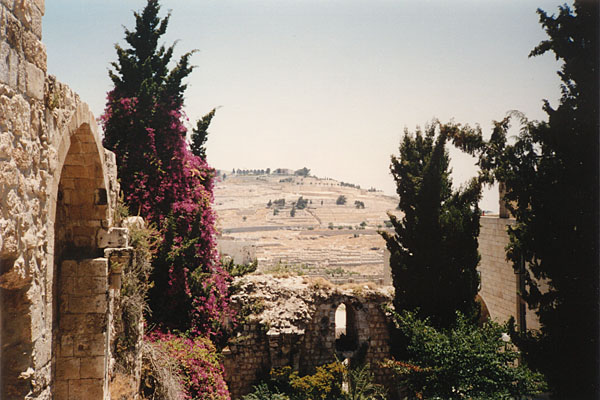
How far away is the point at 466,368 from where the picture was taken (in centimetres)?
843

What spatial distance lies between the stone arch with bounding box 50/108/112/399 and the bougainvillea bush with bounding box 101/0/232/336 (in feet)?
14.0

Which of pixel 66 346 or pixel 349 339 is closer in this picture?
pixel 66 346

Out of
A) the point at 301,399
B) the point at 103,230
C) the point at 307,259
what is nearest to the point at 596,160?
the point at 301,399

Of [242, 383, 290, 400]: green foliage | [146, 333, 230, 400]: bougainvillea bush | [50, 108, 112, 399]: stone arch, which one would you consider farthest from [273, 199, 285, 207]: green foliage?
[50, 108, 112, 399]: stone arch

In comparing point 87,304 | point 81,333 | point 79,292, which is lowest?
point 81,333

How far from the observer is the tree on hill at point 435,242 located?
35.6 feet

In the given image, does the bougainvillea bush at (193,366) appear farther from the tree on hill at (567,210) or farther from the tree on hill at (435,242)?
the tree on hill at (567,210)

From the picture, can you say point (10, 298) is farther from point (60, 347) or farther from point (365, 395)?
point (365, 395)

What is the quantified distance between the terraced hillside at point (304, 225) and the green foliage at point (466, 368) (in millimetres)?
6974

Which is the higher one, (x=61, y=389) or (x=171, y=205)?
(x=171, y=205)

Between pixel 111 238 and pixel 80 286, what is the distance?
0.68 meters

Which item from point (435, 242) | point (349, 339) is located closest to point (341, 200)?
point (349, 339)

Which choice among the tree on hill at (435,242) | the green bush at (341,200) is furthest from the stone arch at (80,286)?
the green bush at (341,200)

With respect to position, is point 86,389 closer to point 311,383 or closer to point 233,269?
point 311,383
